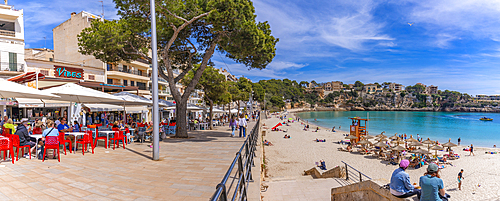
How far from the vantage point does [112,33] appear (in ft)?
36.0

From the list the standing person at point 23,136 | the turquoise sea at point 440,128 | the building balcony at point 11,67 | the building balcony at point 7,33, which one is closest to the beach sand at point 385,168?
the standing person at point 23,136

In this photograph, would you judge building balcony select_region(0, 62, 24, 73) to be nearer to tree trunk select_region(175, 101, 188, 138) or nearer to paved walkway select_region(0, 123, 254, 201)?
tree trunk select_region(175, 101, 188, 138)

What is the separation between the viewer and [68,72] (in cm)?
2544

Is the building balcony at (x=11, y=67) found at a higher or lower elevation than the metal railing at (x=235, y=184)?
higher

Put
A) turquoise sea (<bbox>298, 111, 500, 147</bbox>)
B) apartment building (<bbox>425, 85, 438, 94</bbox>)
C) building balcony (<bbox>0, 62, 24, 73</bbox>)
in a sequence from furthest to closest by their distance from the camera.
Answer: apartment building (<bbox>425, 85, 438, 94</bbox>), turquoise sea (<bbox>298, 111, 500, 147</bbox>), building balcony (<bbox>0, 62, 24, 73</bbox>)

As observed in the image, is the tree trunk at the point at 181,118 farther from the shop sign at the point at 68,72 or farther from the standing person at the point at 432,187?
the shop sign at the point at 68,72

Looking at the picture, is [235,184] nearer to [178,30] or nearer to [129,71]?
[178,30]

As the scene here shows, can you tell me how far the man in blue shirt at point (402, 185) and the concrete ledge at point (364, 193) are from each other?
0.10m

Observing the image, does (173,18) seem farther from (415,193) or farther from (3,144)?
(415,193)

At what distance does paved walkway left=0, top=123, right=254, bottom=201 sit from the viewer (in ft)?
12.6

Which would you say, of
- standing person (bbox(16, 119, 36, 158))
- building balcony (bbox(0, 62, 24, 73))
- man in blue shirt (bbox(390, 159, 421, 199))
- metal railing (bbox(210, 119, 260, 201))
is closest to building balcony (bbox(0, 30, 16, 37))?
building balcony (bbox(0, 62, 24, 73))

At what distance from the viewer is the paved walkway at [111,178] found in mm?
3855

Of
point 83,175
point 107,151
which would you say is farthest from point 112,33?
point 83,175

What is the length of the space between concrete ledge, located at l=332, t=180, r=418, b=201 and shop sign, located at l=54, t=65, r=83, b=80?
2914cm
